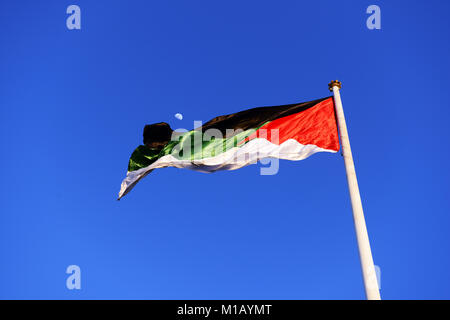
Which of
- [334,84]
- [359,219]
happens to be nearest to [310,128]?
[334,84]

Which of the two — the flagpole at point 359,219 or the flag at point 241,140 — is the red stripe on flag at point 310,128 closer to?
the flag at point 241,140

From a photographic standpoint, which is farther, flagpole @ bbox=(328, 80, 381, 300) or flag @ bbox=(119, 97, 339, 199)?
flag @ bbox=(119, 97, 339, 199)

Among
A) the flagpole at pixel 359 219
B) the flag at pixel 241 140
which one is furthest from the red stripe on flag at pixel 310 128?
the flagpole at pixel 359 219

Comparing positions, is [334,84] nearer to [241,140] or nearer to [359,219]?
[241,140]

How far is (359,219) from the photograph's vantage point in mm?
7922

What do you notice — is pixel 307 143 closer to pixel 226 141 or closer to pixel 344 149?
pixel 344 149

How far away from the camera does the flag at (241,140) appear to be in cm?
1016

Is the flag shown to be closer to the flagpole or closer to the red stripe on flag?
the red stripe on flag

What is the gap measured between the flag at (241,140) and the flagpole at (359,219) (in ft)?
1.65

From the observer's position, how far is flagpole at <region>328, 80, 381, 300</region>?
275 inches

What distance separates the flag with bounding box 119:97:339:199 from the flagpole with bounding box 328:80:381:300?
503 mm

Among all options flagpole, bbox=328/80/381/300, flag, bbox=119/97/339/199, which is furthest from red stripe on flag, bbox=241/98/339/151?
flagpole, bbox=328/80/381/300
